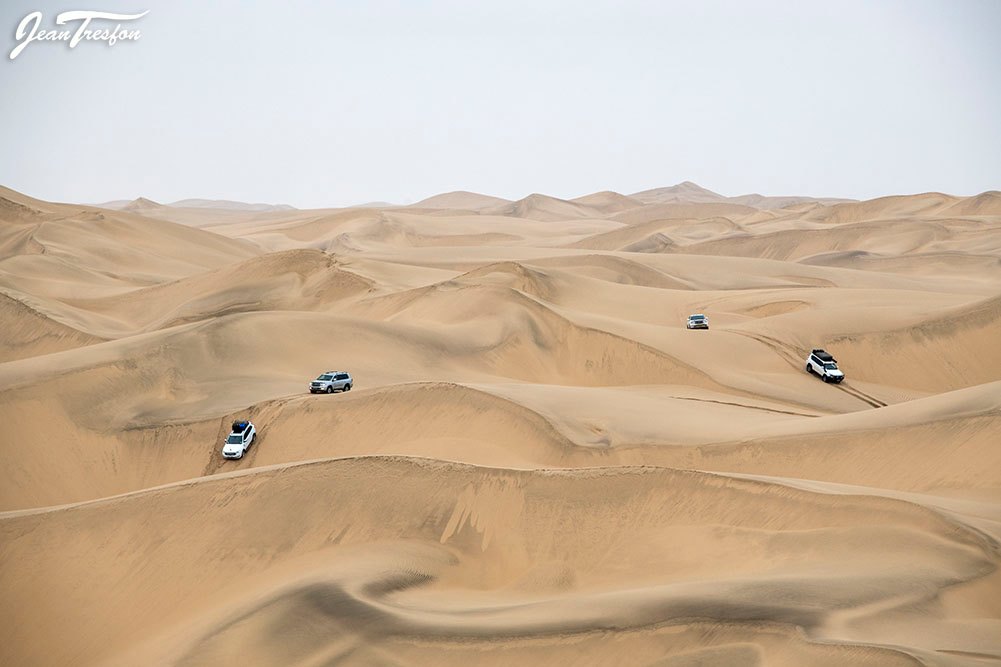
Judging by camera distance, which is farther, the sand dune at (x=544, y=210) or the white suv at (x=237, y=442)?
the sand dune at (x=544, y=210)

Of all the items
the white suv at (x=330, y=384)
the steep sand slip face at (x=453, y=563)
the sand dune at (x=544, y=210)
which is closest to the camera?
the steep sand slip face at (x=453, y=563)

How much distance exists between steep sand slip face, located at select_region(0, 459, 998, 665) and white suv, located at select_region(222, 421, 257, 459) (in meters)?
6.13

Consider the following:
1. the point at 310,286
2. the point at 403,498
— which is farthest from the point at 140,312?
the point at 403,498

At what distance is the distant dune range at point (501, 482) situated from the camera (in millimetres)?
11094

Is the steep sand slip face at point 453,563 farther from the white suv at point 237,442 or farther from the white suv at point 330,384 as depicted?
the white suv at point 330,384

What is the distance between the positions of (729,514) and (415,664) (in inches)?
232

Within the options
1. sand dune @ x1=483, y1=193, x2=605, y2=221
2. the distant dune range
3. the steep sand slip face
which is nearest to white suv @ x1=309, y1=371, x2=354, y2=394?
the distant dune range

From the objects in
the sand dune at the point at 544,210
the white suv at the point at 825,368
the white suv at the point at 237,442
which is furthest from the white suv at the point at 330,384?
the sand dune at the point at 544,210

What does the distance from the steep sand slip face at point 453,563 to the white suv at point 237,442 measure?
613 centimetres

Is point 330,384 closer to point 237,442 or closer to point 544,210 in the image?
point 237,442

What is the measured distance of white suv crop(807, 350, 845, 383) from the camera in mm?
32938

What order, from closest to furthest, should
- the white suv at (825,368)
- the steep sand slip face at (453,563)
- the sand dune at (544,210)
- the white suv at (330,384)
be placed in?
the steep sand slip face at (453,563) → the white suv at (330,384) → the white suv at (825,368) → the sand dune at (544,210)

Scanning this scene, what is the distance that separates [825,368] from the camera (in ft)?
108

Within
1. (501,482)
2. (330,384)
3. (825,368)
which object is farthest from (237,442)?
(825,368)
